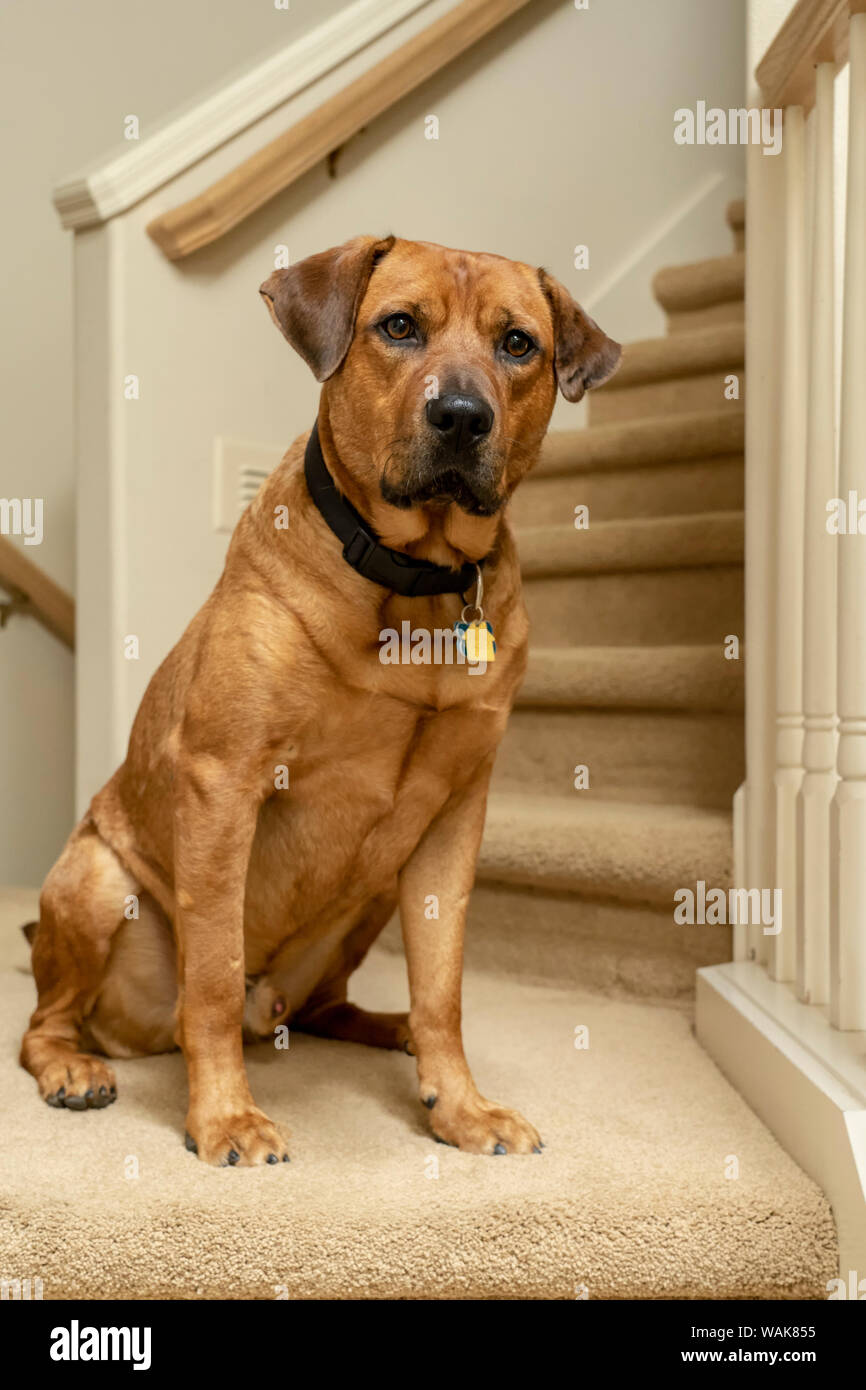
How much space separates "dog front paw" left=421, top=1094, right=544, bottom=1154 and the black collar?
2.06 ft

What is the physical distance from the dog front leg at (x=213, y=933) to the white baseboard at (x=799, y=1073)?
61 cm

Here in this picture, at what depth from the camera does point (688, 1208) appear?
4.32ft

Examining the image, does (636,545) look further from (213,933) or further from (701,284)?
(213,933)

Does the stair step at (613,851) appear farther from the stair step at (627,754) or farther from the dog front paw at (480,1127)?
the dog front paw at (480,1127)

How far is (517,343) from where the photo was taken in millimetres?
1491

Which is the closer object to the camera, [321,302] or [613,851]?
[321,302]

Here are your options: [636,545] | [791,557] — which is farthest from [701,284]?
[791,557]

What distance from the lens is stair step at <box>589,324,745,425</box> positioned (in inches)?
122

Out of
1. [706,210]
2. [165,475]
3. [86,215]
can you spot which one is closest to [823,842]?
[165,475]

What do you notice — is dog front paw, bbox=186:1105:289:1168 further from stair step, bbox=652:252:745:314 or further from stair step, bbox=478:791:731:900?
stair step, bbox=652:252:745:314

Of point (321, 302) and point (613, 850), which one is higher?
point (321, 302)

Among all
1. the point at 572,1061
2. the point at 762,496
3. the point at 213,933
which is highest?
the point at 762,496

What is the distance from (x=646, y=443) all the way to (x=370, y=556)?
1616 mm

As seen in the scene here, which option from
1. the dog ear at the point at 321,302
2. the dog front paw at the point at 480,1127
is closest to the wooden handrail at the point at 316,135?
the dog ear at the point at 321,302
